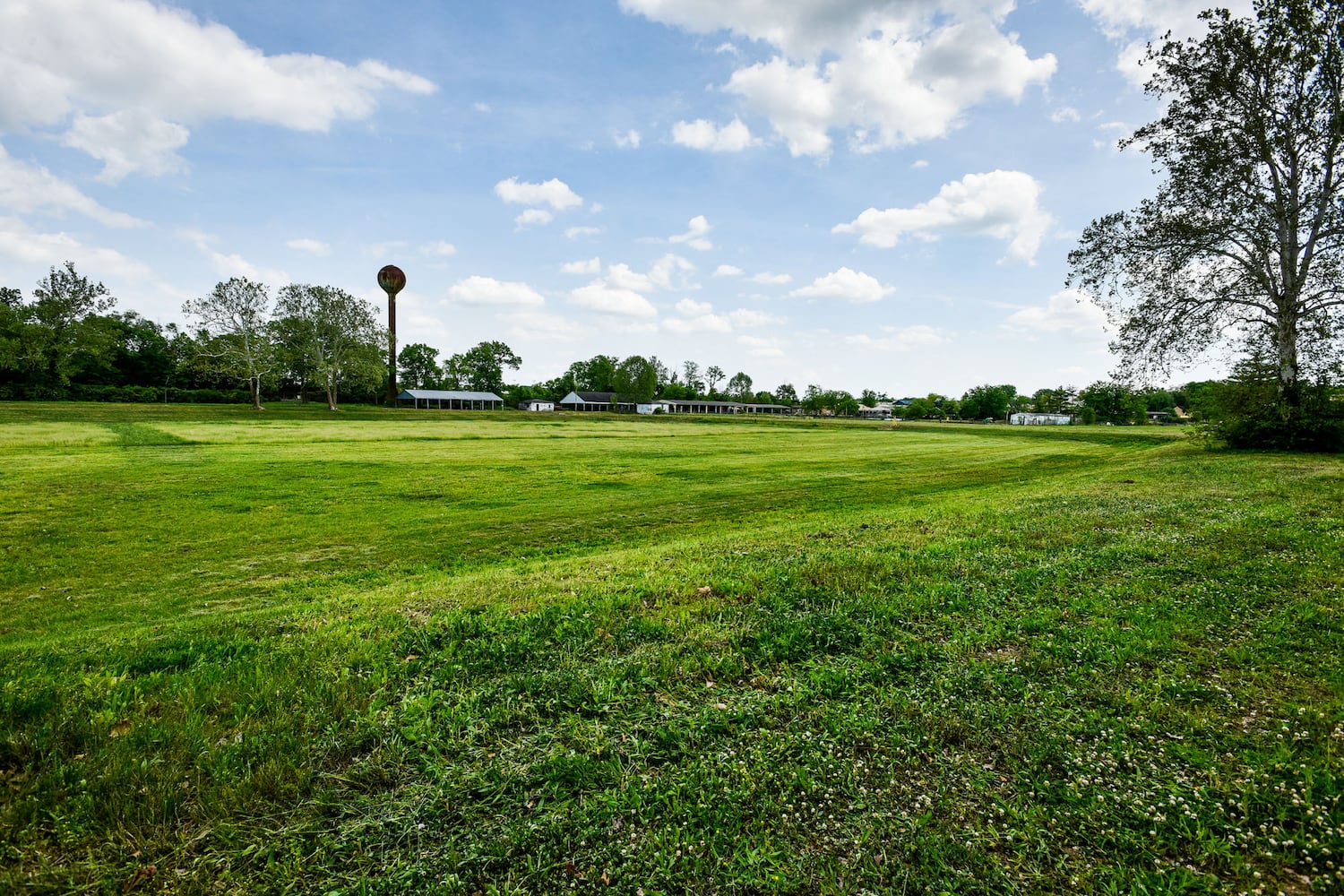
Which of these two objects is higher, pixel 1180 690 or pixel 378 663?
pixel 1180 690

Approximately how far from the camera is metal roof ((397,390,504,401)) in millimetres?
134250

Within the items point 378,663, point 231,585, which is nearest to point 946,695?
point 378,663

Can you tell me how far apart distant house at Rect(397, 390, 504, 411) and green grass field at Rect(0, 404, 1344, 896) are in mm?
129665

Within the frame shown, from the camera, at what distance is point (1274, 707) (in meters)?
4.34

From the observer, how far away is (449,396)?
5453 inches

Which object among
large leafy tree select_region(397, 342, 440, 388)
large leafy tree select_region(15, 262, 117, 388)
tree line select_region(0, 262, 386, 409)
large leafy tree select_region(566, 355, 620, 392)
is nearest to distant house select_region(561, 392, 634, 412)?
large leafy tree select_region(566, 355, 620, 392)

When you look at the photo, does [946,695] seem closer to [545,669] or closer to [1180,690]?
[1180,690]

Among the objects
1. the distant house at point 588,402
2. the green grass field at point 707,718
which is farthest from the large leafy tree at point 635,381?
the green grass field at point 707,718

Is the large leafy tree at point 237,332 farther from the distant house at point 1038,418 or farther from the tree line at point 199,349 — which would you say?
the distant house at point 1038,418

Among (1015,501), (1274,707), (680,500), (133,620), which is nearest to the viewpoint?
(1274,707)

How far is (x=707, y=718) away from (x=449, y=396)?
145715mm

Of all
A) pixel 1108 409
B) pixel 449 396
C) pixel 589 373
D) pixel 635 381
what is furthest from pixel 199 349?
pixel 1108 409

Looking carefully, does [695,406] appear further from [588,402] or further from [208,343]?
[208,343]

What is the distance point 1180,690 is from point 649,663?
4.45 meters
